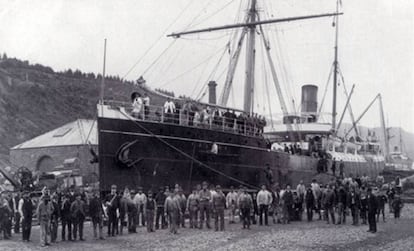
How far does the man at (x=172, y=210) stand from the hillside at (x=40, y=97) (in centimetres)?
3092

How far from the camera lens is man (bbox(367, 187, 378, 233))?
1457 cm

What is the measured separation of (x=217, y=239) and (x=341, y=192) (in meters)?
6.23

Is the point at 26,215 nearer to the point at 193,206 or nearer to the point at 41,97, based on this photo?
the point at 193,206

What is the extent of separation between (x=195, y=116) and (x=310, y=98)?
62.5 feet

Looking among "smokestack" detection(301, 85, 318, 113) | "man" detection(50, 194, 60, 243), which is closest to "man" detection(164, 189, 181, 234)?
"man" detection(50, 194, 60, 243)

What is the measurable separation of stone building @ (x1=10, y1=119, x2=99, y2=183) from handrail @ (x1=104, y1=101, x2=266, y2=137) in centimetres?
1276

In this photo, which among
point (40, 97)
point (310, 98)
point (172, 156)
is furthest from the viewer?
point (40, 97)

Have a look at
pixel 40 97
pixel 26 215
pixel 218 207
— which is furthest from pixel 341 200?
pixel 40 97

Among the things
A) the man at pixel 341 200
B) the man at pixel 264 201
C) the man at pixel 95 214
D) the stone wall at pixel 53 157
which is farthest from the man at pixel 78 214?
the stone wall at pixel 53 157

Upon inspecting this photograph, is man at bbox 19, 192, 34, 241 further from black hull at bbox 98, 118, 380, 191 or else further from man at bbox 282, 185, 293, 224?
man at bbox 282, 185, 293, 224

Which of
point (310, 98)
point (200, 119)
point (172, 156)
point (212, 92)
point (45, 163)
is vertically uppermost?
point (310, 98)

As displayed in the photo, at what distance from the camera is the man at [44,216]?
12268 mm

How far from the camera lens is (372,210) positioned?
1479 cm

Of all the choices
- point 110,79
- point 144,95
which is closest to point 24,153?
point 144,95
